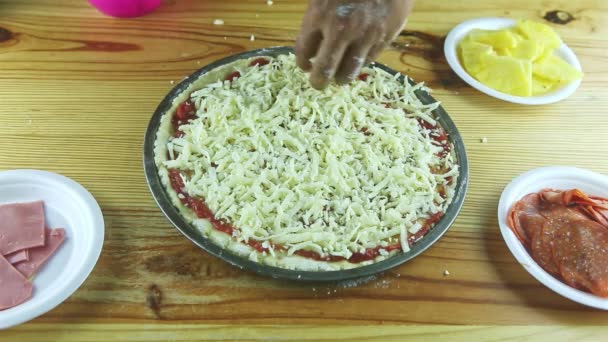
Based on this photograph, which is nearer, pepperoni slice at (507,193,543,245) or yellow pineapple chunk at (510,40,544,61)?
pepperoni slice at (507,193,543,245)

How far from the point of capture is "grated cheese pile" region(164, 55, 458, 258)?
1449 millimetres

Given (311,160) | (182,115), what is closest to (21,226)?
(182,115)

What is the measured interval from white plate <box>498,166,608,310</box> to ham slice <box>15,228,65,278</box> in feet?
3.84

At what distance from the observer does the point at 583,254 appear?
1.44m

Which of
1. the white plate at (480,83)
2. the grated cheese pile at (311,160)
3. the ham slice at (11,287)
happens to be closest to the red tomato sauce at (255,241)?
the grated cheese pile at (311,160)

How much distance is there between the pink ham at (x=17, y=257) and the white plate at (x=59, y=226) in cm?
5

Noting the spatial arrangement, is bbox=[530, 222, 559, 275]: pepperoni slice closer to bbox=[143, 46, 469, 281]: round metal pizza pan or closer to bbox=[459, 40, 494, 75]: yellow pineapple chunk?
bbox=[143, 46, 469, 281]: round metal pizza pan

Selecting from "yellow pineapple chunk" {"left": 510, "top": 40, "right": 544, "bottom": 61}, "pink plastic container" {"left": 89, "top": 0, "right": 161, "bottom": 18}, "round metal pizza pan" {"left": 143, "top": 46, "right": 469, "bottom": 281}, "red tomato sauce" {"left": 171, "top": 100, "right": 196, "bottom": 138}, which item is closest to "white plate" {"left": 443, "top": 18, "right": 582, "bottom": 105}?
"yellow pineapple chunk" {"left": 510, "top": 40, "right": 544, "bottom": 61}

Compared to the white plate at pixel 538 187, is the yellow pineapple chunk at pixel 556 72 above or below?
above

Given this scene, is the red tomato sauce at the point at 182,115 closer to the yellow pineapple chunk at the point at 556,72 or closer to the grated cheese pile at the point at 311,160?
the grated cheese pile at the point at 311,160

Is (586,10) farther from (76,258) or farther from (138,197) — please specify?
(76,258)

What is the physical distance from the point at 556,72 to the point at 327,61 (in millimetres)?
1008

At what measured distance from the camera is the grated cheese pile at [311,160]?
4.75ft

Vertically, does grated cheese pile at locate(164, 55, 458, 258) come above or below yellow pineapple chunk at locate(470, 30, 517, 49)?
below
